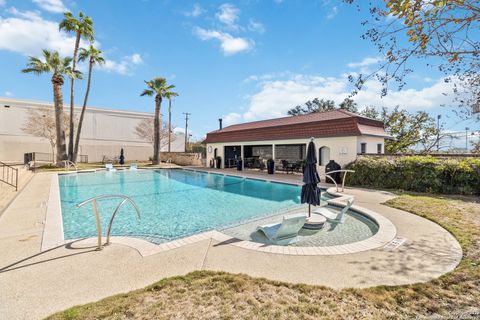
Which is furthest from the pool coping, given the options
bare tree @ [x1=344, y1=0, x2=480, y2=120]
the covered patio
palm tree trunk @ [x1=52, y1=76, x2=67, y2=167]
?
palm tree trunk @ [x1=52, y1=76, x2=67, y2=167]

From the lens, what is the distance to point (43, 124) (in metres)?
25.8

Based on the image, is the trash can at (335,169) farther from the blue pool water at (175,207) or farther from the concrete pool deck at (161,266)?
the concrete pool deck at (161,266)

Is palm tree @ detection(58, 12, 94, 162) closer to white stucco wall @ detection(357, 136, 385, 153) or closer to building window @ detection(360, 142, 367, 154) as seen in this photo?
white stucco wall @ detection(357, 136, 385, 153)

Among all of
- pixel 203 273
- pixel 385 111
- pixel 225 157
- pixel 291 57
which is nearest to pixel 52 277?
pixel 203 273

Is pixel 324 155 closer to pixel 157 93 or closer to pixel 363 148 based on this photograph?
pixel 363 148

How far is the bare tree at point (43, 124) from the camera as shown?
1006 inches

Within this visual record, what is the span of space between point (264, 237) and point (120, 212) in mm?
5450

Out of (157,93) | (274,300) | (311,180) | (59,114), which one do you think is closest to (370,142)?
(311,180)

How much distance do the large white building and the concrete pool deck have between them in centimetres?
3116

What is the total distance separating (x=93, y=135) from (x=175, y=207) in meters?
29.6

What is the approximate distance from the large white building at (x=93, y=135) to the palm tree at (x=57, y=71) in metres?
11.5

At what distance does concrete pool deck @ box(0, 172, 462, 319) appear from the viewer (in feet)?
9.48

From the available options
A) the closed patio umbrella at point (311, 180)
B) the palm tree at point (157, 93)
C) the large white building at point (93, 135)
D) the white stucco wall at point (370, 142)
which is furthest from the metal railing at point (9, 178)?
the large white building at point (93, 135)

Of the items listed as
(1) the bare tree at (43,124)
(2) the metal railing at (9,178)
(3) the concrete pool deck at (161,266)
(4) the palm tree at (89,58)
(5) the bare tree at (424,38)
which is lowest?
(3) the concrete pool deck at (161,266)
